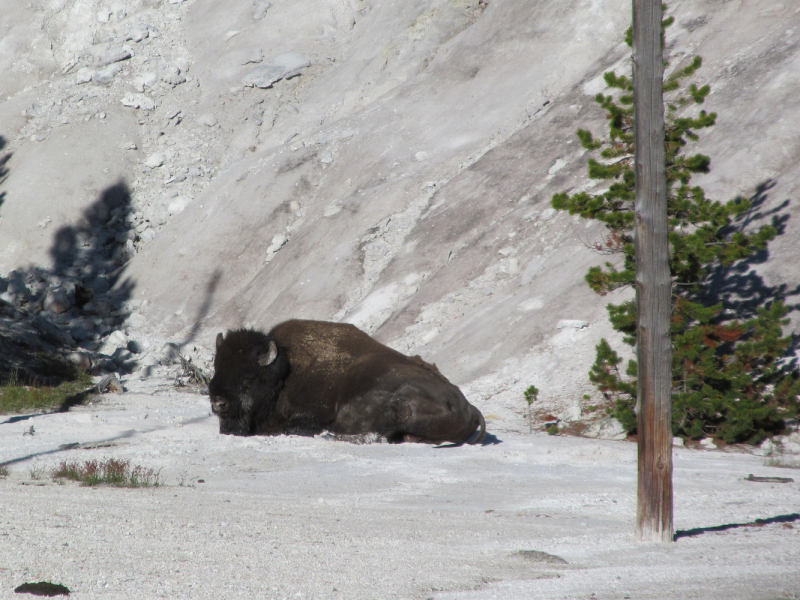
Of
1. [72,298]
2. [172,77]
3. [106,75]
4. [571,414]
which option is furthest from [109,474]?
[106,75]

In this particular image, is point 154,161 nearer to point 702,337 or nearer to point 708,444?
point 702,337

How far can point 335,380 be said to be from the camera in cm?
980

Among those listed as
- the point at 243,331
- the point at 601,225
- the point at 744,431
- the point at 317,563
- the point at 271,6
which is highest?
the point at 271,6

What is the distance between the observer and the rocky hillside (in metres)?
17.3

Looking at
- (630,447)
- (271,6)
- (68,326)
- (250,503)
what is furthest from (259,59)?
(250,503)

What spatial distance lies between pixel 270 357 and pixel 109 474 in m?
3.34

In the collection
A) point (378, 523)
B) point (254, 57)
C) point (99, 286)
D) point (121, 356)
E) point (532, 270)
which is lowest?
point (378, 523)

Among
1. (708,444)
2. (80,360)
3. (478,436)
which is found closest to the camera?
(478,436)

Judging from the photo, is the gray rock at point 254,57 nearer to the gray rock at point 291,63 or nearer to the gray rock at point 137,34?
the gray rock at point 291,63

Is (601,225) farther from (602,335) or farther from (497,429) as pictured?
(497,429)

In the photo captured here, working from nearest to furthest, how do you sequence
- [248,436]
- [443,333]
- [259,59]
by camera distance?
[248,436]
[443,333]
[259,59]

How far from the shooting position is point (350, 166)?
87.6 feet

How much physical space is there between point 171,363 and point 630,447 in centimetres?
1280

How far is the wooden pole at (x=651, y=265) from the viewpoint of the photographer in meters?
5.42
